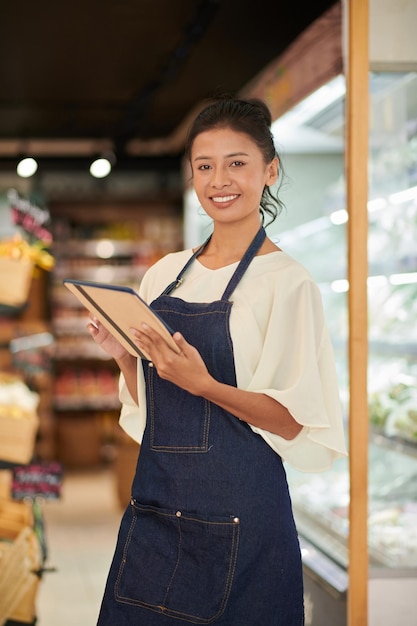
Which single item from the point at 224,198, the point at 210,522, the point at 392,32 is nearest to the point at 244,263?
the point at 224,198

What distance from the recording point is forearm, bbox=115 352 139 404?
2076 millimetres

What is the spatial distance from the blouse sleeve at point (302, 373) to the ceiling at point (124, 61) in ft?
13.3

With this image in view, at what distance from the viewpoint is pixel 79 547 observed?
6355 millimetres

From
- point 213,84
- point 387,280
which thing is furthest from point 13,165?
→ point 387,280

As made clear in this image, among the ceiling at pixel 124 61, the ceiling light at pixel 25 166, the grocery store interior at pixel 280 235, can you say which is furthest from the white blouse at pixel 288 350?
the ceiling light at pixel 25 166

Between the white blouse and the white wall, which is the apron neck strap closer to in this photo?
the white blouse

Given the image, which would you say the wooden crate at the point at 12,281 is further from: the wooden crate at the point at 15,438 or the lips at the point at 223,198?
the lips at the point at 223,198

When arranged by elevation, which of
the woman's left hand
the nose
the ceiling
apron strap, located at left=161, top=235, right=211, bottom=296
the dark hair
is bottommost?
the woman's left hand

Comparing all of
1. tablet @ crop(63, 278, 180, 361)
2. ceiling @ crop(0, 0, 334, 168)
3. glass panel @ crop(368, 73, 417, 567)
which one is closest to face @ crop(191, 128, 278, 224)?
tablet @ crop(63, 278, 180, 361)

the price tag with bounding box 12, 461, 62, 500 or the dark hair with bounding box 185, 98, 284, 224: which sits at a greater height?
the dark hair with bounding box 185, 98, 284, 224

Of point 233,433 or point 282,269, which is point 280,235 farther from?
point 233,433

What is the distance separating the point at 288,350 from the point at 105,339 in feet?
1.40

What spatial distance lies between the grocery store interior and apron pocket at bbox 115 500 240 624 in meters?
0.84

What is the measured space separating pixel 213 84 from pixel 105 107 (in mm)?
1334
